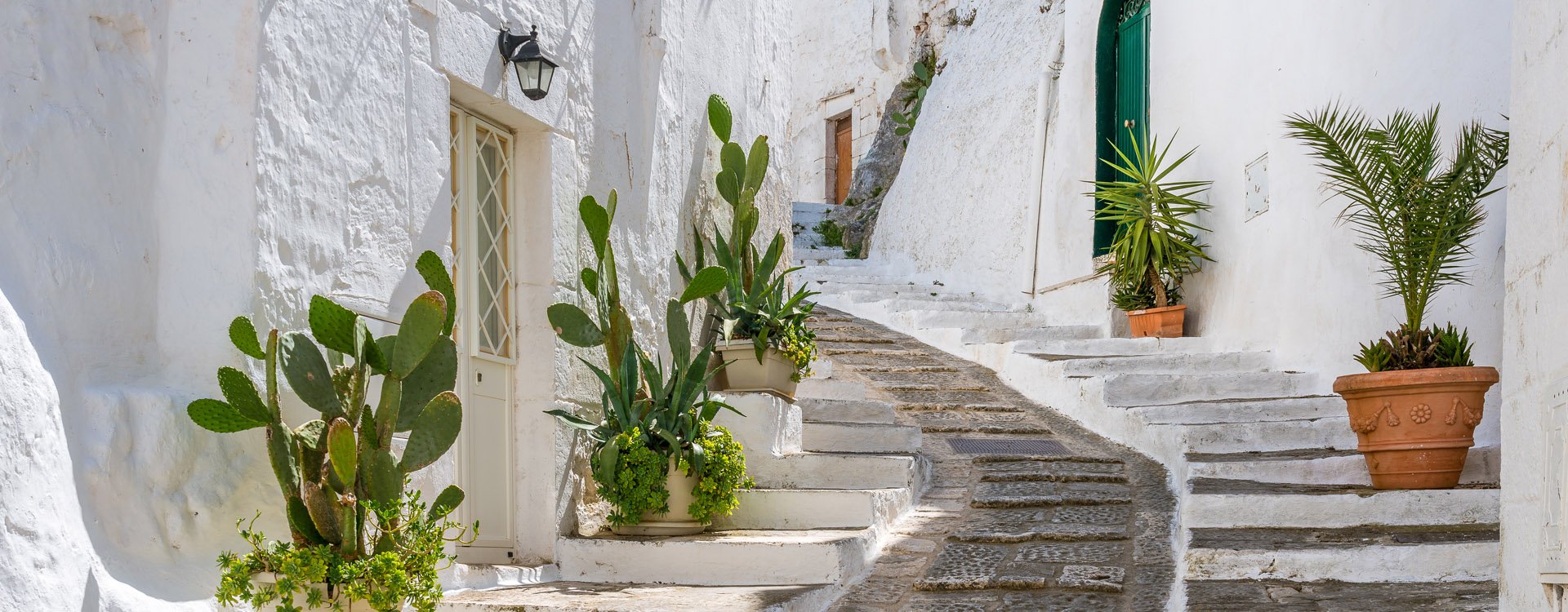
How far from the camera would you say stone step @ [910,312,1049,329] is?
967 centimetres

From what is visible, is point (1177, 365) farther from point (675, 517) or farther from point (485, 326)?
point (485, 326)

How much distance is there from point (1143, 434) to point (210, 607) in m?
4.51

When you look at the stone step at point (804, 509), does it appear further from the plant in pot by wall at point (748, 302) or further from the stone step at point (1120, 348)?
the stone step at point (1120, 348)

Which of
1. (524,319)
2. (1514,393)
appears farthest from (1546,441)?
(524,319)

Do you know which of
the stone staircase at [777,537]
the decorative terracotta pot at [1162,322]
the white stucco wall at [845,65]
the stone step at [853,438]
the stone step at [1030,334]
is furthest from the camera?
the white stucco wall at [845,65]

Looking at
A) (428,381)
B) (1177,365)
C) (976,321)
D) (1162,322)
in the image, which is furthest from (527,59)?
(976,321)

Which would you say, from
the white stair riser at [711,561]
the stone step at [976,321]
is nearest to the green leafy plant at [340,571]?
the white stair riser at [711,561]

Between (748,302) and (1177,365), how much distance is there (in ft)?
8.78

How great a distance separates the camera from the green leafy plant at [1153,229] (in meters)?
8.18

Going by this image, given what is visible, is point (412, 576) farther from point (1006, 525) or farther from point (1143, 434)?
point (1143, 434)

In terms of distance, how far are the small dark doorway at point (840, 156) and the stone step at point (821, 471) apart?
1297 centimetres

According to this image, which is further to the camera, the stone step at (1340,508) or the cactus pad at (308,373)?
the stone step at (1340,508)

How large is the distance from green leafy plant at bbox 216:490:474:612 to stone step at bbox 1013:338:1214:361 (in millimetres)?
5098

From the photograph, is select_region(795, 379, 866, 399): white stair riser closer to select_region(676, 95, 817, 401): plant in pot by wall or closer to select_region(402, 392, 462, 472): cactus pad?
select_region(676, 95, 817, 401): plant in pot by wall
